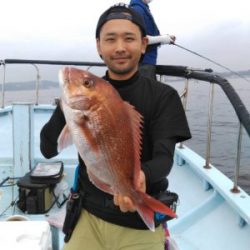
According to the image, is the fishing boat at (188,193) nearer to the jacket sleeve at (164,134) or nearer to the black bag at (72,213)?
the black bag at (72,213)

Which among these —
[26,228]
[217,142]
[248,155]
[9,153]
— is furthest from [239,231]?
[217,142]

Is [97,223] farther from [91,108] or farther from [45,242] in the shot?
[91,108]

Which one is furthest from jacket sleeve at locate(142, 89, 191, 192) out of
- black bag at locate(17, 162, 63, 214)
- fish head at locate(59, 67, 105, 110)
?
black bag at locate(17, 162, 63, 214)

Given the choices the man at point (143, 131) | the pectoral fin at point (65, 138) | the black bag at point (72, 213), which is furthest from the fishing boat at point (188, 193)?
the pectoral fin at point (65, 138)

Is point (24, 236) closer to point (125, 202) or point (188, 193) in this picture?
point (125, 202)

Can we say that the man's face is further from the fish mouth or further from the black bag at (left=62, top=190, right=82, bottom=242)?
the black bag at (left=62, top=190, right=82, bottom=242)

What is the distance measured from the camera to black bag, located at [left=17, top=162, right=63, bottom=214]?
174 inches

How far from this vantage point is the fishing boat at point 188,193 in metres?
3.15

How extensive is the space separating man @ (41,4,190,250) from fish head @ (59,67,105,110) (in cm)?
50

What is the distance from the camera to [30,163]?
16.4ft

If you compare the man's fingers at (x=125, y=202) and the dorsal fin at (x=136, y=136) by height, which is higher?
the dorsal fin at (x=136, y=136)

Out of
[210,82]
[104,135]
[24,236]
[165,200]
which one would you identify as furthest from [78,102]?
[210,82]

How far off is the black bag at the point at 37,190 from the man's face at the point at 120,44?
2589mm

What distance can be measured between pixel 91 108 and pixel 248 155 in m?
11.5
